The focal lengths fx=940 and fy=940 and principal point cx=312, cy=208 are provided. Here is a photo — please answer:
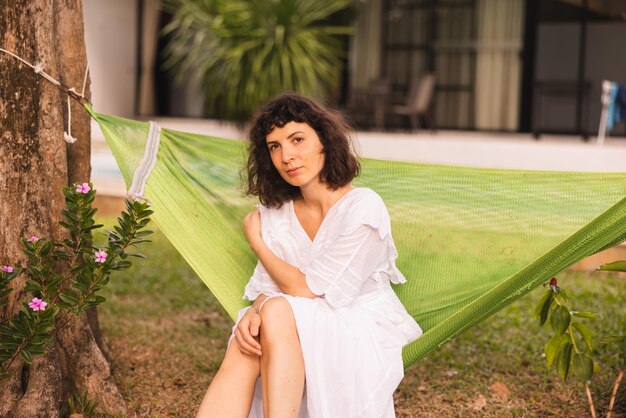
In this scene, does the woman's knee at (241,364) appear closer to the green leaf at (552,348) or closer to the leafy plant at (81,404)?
the leafy plant at (81,404)

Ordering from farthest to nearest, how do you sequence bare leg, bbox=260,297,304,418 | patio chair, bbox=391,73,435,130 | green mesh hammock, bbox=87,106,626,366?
patio chair, bbox=391,73,435,130
green mesh hammock, bbox=87,106,626,366
bare leg, bbox=260,297,304,418

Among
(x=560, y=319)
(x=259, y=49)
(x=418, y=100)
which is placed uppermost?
(x=259, y=49)

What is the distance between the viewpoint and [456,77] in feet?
34.9

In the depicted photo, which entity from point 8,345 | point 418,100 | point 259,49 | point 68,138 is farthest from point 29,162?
point 418,100

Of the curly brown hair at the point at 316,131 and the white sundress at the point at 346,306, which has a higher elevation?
the curly brown hair at the point at 316,131

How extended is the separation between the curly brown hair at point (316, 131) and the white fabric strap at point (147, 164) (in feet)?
1.15

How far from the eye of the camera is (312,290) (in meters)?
2.27

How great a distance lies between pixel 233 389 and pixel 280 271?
12.5 inches

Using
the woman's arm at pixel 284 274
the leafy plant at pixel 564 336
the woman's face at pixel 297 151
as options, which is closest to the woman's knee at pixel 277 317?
the woman's arm at pixel 284 274

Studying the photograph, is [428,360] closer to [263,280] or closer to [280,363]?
[263,280]

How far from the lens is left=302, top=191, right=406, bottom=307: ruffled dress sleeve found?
2266 millimetres

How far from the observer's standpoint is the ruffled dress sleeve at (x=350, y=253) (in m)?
2.27

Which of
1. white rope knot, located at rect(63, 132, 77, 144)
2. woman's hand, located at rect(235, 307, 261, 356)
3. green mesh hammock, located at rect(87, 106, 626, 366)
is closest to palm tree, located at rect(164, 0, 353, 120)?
green mesh hammock, located at rect(87, 106, 626, 366)

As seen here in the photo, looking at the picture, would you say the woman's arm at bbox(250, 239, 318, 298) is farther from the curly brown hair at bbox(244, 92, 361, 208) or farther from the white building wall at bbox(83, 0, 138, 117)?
the white building wall at bbox(83, 0, 138, 117)
